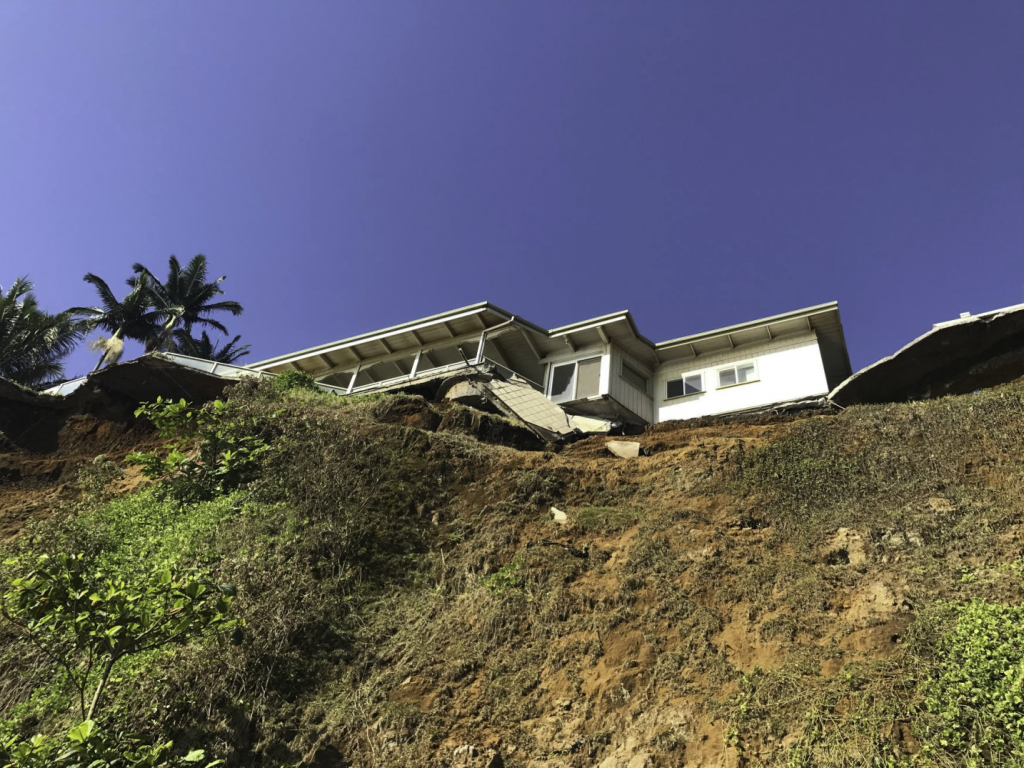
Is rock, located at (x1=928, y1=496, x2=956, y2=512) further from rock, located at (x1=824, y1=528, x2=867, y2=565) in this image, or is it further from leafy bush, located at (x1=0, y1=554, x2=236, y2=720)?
leafy bush, located at (x1=0, y1=554, x2=236, y2=720)

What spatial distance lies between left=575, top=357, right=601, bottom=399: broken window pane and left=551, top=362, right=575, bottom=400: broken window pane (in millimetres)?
296

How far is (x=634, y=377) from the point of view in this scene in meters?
23.1

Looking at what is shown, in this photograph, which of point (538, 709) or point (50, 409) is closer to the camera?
point (538, 709)

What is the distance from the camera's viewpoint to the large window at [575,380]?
22.1m

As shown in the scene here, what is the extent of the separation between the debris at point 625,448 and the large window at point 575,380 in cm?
629

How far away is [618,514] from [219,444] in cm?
743

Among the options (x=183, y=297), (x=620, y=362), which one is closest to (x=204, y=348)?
(x=183, y=297)

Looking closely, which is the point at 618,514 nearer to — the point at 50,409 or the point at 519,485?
the point at 519,485

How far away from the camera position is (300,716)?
7.88 m

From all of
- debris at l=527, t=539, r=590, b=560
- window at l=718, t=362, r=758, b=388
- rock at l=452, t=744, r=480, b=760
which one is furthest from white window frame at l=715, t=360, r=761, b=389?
rock at l=452, t=744, r=480, b=760

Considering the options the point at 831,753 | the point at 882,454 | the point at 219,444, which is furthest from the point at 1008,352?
the point at 219,444

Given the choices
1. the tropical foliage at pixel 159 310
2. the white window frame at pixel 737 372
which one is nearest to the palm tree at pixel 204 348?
the tropical foliage at pixel 159 310

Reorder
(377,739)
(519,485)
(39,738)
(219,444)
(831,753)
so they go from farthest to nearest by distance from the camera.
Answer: (219,444) → (519,485) → (377,739) → (831,753) → (39,738)

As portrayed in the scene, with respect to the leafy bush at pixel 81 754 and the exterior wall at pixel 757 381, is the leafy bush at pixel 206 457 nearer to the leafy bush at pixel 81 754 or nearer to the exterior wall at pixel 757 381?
the leafy bush at pixel 81 754
